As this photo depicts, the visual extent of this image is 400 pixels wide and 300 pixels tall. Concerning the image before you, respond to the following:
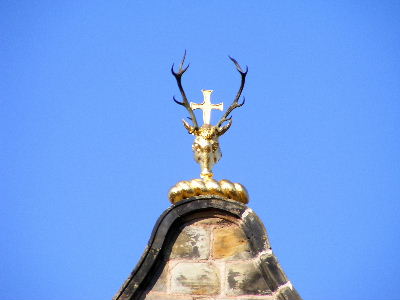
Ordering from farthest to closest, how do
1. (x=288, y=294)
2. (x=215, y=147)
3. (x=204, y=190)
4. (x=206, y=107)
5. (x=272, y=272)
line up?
(x=206, y=107) → (x=215, y=147) → (x=204, y=190) → (x=272, y=272) → (x=288, y=294)

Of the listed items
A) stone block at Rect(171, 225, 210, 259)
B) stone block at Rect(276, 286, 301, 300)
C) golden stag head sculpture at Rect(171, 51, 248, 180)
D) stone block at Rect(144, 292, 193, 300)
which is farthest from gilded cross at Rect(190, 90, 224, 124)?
stone block at Rect(276, 286, 301, 300)

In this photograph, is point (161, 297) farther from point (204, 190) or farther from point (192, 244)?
point (204, 190)

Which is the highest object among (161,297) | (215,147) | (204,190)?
(215,147)

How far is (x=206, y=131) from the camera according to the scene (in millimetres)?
A: 11484

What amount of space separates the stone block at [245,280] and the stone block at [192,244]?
31cm

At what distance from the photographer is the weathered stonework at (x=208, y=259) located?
985 cm

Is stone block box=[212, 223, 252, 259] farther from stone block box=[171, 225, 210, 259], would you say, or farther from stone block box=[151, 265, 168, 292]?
stone block box=[151, 265, 168, 292]

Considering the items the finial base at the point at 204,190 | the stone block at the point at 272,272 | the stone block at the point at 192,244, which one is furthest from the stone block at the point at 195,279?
Result: the finial base at the point at 204,190

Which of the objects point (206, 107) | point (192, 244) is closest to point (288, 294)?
point (192, 244)

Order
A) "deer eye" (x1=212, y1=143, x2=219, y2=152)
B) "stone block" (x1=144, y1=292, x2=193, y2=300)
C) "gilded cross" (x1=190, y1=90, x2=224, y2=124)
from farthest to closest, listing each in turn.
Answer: "gilded cross" (x1=190, y1=90, x2=224, y2=124) < "deer eye" (x1=212, y1=143, x2=219, y2=152) < "stone block" (x1=144, y1=292, x2=193, y2=300)

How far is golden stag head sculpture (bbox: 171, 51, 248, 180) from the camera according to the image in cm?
1127

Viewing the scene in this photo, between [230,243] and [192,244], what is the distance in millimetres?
369

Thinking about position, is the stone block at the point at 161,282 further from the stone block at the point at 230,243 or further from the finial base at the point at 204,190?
the finial base at the point at 204,190

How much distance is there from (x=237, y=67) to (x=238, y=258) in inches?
109
